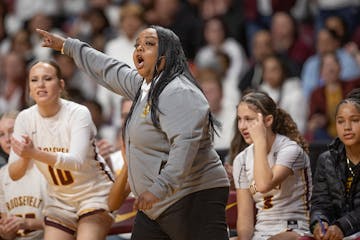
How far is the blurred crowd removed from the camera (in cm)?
933

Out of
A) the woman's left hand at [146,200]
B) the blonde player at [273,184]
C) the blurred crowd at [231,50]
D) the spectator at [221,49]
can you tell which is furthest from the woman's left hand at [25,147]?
the spectator at [221,49]

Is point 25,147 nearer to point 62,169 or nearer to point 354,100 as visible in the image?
point 62,169

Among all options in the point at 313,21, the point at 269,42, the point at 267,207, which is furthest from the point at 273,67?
the point at 267,207

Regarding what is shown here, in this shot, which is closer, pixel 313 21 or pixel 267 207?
pixel 267 207

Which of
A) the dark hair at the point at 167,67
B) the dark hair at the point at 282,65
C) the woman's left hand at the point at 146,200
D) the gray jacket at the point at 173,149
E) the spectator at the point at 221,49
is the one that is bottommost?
the woman's left hand at the point at 146,200

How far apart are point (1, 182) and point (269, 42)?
452 cm

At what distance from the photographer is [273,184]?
563 centimetres

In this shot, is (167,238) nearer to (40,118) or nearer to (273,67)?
(40,118)

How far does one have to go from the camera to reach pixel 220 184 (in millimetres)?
4938

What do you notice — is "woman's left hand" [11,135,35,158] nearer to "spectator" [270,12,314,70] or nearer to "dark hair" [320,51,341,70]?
"dark hair" [320,51,341,70]

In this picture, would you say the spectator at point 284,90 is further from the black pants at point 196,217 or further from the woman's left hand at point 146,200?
the woman's left hand at point 146,200

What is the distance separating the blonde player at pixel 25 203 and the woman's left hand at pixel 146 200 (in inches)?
68.5

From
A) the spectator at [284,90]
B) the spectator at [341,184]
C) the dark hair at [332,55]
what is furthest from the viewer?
the dark hair at [332,55]

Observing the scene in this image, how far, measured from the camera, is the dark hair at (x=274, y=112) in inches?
229
